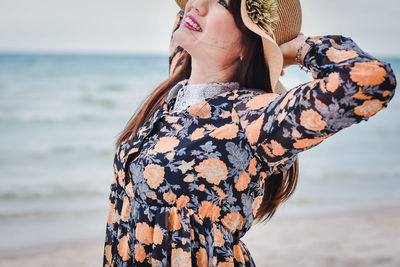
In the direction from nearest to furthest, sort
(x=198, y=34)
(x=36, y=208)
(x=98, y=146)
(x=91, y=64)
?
(x=198, y=34), (x=36, y=208), (x=98, y=146), (x=91, y=64)

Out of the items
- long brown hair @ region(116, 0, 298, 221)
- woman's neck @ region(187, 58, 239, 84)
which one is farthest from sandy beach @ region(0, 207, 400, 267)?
woman's neck @ region(187, 58, 239, 84)

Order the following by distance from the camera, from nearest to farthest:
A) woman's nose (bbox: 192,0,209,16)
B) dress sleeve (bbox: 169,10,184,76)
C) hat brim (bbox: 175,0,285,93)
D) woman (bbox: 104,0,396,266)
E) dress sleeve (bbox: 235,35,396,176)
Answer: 1. dress sleeve (bbox: 235,35,396,176)
2. woman (bbox: 104,0,396,266)
3. hat brim (bbox: 175,0,285,93)
4. woman's nose (bbox: 192,0,209,16)
5. dress sleeve (bbox: 169,10,184,76)

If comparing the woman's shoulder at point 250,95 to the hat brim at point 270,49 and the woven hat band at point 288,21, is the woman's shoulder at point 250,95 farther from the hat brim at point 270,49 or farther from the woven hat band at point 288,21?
the woven hat band at point 288,21

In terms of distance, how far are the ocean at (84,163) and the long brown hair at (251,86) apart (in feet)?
0.81

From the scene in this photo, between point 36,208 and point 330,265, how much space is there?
2836mm

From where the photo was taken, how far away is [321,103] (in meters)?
1.13

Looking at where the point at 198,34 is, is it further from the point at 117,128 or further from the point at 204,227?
the point at 117,128

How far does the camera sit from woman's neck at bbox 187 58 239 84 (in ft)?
5.19

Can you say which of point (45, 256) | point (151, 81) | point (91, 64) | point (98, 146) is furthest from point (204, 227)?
point (91, 64)

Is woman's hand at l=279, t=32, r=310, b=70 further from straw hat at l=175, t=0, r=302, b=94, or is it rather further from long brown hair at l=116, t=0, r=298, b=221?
long brown hair at l=116, t=0, r=298, b=221

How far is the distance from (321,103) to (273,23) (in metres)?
0.39

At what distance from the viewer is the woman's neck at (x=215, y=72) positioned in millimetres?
1581

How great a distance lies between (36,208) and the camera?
453cm

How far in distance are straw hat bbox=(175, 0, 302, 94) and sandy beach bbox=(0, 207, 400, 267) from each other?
8.09ft
